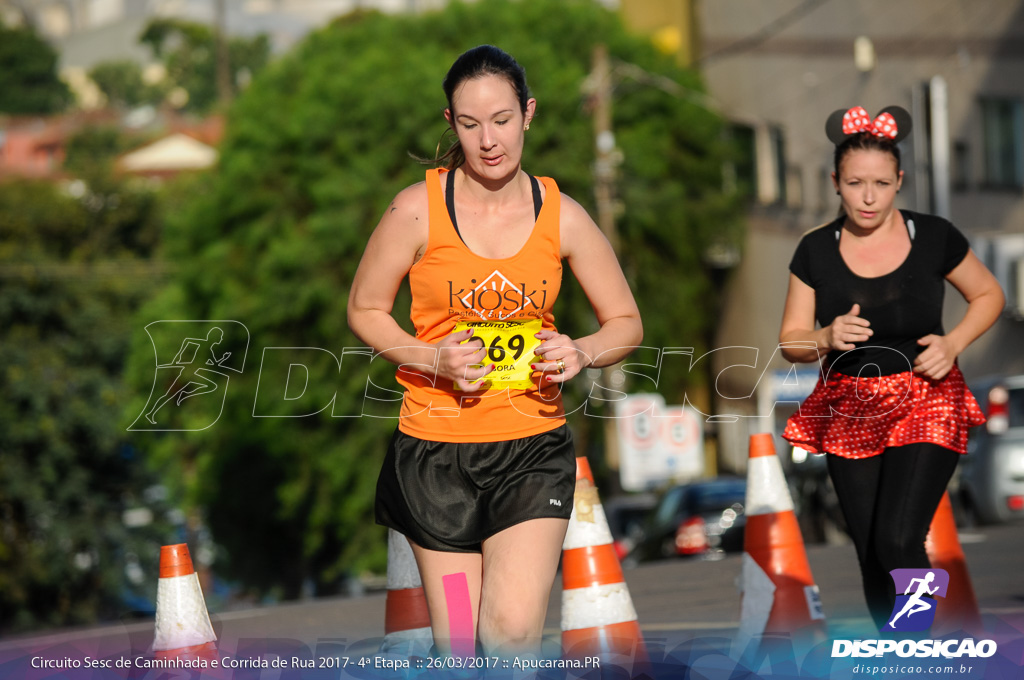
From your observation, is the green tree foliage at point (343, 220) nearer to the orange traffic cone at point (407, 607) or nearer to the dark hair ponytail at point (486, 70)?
the orange traffic cone at point (407, 607)

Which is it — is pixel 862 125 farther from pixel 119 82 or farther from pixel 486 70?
pixel 119 82

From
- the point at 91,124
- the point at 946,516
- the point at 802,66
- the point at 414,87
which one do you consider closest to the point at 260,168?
the point at 414,87

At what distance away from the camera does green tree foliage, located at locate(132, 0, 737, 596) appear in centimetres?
Answer: 2495

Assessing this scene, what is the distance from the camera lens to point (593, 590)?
539 cm

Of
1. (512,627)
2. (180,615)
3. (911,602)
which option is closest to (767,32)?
(911,602)

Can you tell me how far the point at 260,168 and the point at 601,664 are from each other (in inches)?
911

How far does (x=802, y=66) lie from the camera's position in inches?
1080

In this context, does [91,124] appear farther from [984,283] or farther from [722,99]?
[984,283]

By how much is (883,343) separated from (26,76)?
139 metres

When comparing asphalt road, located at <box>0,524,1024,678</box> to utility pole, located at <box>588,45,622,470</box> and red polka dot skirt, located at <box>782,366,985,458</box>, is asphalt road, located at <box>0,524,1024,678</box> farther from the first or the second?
utility pole, located at <box>588,45,622,470</box>

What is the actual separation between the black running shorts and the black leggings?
1.28 metres

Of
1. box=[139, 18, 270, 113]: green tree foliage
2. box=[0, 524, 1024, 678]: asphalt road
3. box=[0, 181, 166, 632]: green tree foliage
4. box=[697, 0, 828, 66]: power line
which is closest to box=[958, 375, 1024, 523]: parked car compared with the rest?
box=[0, 524, 1024, 678]: asphalt road


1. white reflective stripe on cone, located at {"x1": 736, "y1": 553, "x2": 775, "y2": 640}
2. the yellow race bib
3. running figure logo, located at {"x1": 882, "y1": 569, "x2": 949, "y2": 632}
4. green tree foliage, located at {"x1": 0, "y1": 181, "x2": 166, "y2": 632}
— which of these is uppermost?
the yellow race bib

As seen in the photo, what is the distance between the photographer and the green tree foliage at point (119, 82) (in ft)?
513
